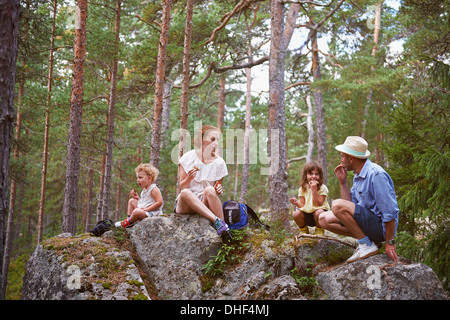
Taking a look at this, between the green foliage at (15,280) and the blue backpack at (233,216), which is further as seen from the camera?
the green foliage at (15,280)

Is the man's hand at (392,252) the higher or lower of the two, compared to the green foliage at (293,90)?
lower

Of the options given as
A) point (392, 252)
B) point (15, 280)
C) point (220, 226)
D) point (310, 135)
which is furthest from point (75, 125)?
point (310, 135)

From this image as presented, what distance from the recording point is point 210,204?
16.8 feet

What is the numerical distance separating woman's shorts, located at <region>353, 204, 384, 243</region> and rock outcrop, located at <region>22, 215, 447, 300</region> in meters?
0.31

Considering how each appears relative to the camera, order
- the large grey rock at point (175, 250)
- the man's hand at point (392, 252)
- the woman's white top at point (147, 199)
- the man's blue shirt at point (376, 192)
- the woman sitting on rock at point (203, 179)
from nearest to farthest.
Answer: the man's blue shirt at point (376, 192) → the man's hand at point (392, 252) → the large grey rock at point (175, 250) → the woman sitting on rock at point (203, 179) → the woman's white top at point (147, 199)

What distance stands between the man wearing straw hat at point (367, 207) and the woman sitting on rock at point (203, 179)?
1.80 meters

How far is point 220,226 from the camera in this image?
4934 mm

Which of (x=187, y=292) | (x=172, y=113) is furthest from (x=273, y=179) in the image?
(x=172, y=113)

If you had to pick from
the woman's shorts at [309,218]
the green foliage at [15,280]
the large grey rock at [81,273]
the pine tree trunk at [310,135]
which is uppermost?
the pine tree trunk at [310,135]

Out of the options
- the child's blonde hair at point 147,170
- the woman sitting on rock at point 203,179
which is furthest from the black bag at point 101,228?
the woman sitting on rock at point 203,179

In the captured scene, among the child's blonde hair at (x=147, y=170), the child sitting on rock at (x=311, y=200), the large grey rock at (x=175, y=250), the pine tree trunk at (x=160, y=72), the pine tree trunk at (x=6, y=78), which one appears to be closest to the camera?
the pine tree trunk at (x=6, y=78)

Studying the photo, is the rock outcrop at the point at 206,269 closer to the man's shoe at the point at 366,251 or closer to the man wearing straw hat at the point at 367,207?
the man's shoe at the point at 366,251

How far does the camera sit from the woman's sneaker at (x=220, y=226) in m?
4.91
